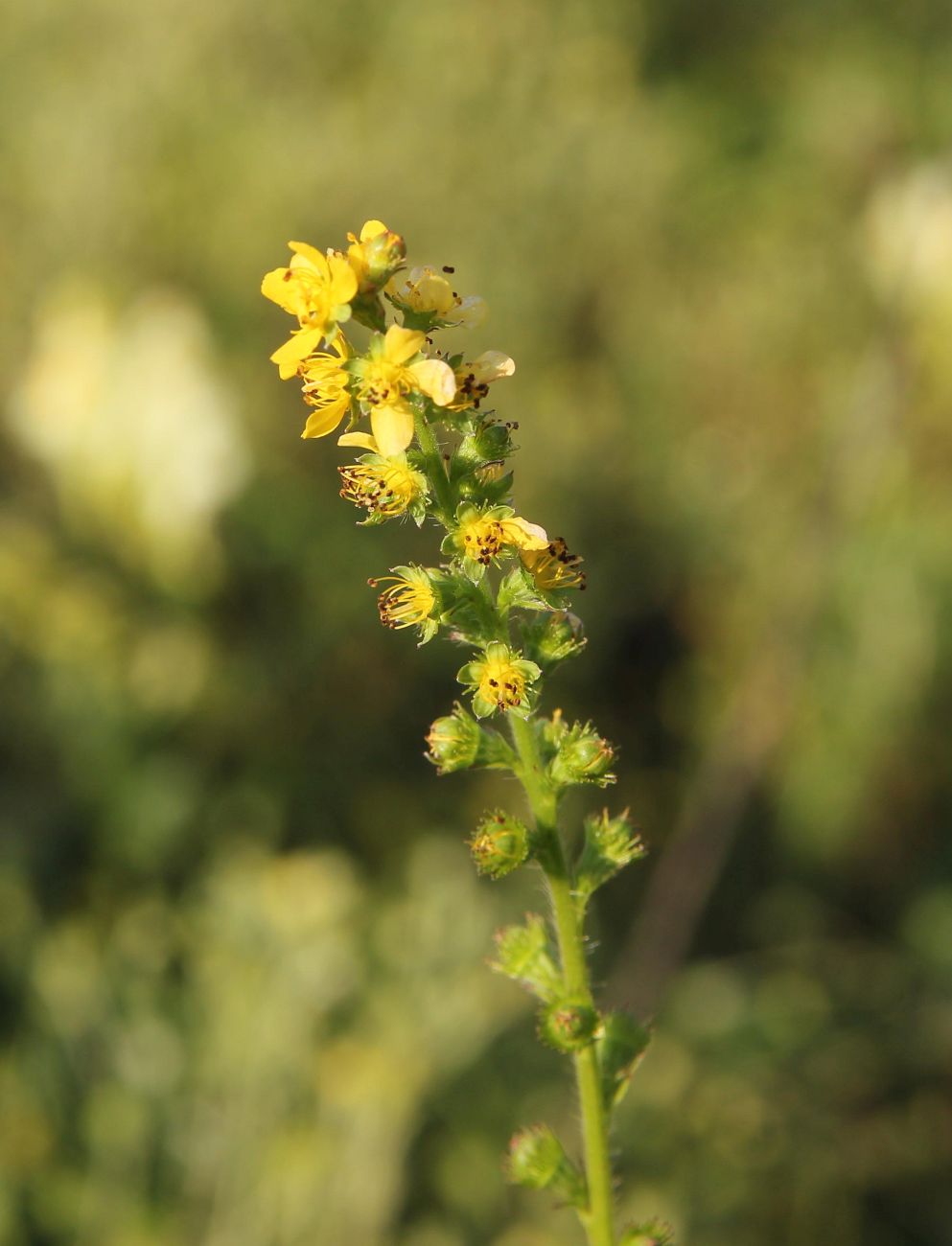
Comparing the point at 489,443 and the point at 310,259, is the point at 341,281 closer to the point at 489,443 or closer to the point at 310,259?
the point at 310,259

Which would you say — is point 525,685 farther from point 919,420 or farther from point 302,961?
point 919,420

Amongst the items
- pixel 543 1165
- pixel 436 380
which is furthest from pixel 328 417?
pixel 543 1165

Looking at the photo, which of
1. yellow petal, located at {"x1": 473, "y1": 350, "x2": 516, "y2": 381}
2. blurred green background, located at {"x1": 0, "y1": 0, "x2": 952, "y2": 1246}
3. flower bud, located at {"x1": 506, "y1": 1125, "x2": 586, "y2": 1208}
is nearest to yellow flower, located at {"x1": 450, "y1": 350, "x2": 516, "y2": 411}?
yellow petal, located at {"x1": 473, "y1": 350, "x2": 516, "y2": 381}

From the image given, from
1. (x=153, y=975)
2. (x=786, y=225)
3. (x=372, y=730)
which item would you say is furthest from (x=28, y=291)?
(x=786, y=225)

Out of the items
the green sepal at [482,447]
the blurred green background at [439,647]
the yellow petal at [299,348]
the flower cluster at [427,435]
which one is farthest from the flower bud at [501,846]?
the blurred green background at [439,647]

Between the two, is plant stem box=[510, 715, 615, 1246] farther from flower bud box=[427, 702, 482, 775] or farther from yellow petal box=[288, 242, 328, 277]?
yellow petal box=[288, 242, 328, 277]

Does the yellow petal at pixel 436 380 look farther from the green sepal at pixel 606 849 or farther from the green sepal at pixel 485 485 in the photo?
the green sepal at pixel 606 849
